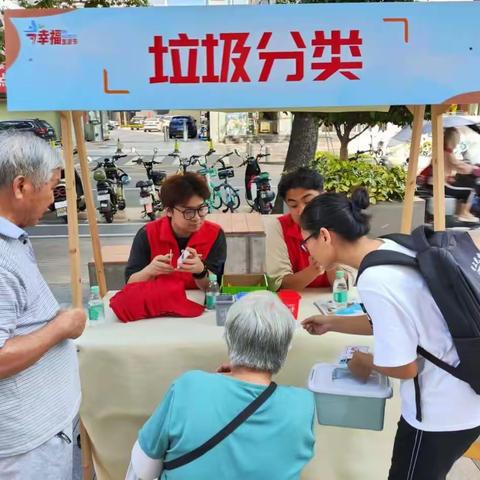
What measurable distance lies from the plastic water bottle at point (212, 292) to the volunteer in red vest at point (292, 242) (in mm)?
315

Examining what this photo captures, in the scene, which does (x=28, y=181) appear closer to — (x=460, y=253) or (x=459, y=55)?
(x=460, y=253)

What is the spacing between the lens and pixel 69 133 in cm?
233

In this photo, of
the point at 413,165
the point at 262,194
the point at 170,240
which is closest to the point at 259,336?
the point at 170,240

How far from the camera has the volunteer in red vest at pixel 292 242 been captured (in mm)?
2766

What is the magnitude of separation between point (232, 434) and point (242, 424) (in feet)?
0.11

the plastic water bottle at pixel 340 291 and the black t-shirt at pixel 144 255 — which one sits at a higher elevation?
the black t-shirt at pixel 144 255

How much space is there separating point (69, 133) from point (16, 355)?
4.10ft

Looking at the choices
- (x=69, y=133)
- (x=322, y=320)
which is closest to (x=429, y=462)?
(x=322, y=320)

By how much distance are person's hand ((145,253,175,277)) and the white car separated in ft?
106

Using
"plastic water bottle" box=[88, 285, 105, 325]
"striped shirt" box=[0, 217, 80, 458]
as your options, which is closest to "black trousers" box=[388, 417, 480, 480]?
"striped shirt" box=[0, 217, 80, 458]

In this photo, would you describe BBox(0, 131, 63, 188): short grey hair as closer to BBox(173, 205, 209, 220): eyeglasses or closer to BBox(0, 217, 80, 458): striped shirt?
BBox(0, 217, 80, 458): striped shirt

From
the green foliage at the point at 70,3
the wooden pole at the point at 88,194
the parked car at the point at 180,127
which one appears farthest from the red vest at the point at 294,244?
the parked car at the point at 180,127

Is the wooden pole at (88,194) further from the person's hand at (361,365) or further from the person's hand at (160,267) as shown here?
the person's hand at (361,365)

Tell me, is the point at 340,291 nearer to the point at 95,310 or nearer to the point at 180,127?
the point at 95,310
